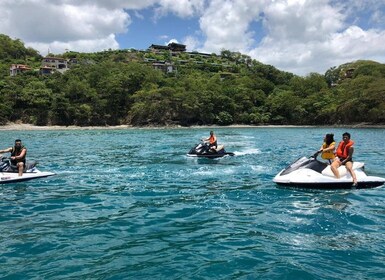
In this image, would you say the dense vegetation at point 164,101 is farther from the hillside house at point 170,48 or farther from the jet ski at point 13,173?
the hillside house at point 170,48

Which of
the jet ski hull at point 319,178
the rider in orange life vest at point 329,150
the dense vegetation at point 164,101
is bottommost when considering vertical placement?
the jet ski hull at point 319,178

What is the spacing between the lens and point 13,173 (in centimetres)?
1434

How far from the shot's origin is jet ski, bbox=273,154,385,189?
12094 mm

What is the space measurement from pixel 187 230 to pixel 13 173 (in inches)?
353

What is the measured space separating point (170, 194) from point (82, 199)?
266 cm

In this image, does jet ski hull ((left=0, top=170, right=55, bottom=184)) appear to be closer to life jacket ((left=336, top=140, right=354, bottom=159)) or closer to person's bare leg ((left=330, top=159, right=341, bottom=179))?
person's bare leg ((left=330, top=159, right=341, bottom=179))

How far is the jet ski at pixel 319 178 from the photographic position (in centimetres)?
1209

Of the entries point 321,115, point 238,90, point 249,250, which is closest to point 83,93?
point 238,90

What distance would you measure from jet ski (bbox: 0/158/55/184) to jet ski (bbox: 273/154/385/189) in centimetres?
909

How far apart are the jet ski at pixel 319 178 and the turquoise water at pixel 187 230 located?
0.28 metres

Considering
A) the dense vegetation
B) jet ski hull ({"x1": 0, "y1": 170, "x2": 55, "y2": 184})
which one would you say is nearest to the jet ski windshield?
jet ski hull ({"x1": 0, "y1": 170, "x2": 55, "y2": 184})

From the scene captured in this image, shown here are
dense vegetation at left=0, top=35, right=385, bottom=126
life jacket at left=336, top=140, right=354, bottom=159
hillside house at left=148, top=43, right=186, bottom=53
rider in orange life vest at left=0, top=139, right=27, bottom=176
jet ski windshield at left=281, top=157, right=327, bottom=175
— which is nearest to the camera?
life jacket at left=336, top=140, right=354, bottom=159

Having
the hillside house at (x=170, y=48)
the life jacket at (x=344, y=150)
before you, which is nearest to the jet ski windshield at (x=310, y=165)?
the life jacket at (x=344, y=150)

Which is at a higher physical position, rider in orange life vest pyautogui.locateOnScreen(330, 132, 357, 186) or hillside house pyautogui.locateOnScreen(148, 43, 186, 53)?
hillside house pyautogui.locateOnScreen(148, 43, 186, 53)
